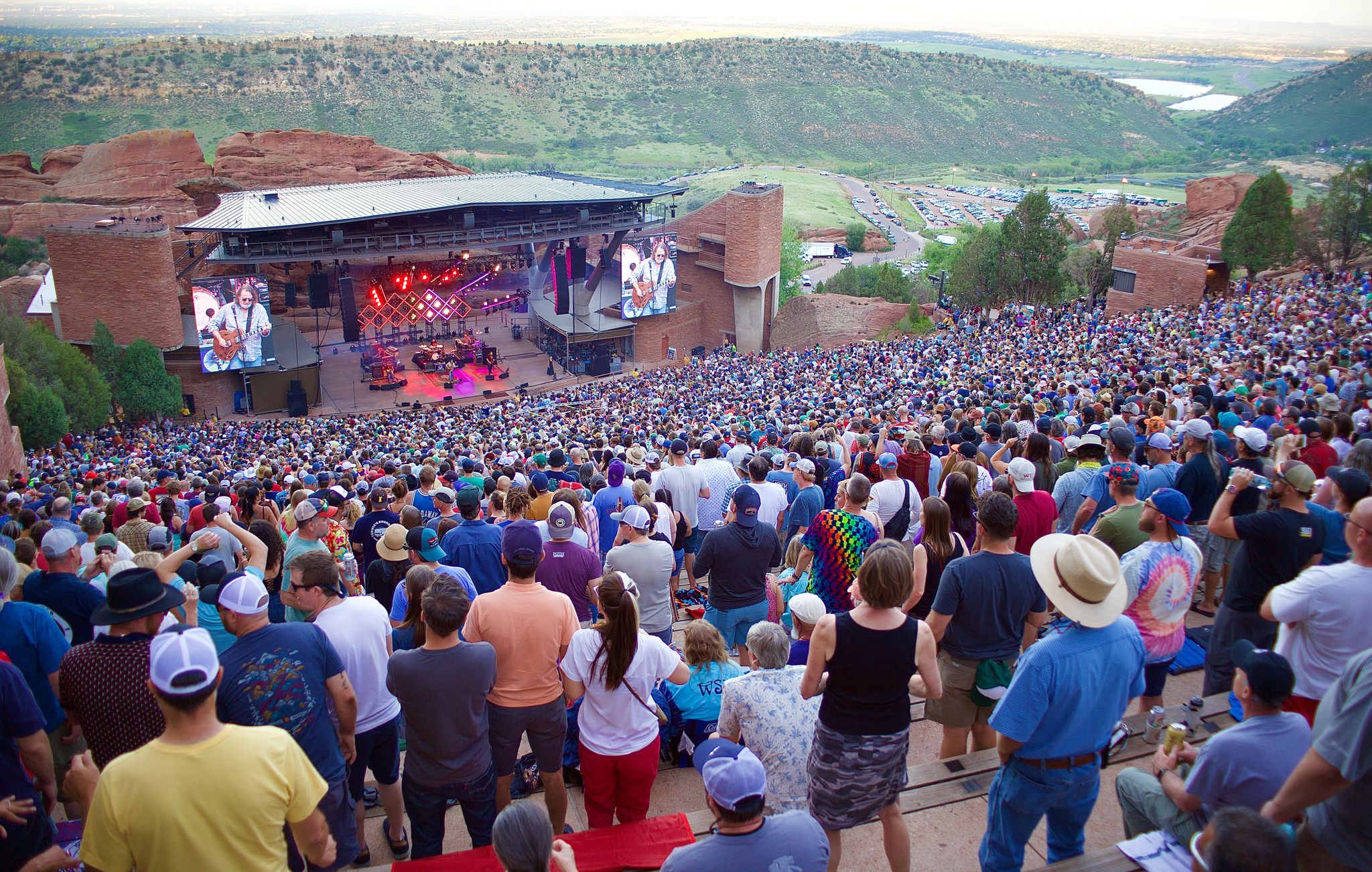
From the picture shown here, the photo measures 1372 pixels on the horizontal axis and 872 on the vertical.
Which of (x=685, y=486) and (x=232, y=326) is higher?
(x=685, y=486)

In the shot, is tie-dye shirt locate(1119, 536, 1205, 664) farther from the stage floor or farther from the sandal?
the stage floor

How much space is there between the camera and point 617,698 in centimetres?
426

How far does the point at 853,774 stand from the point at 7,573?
407cm

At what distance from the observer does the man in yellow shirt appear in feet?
9.05

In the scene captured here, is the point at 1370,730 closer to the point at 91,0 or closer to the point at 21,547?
the point at 21,547

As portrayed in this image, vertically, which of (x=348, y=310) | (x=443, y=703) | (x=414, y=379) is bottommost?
(x=414, y=379)

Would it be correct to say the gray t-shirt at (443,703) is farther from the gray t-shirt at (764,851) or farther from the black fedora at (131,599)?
the gray t-shirt at (764,851)

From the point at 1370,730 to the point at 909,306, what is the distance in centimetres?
4001

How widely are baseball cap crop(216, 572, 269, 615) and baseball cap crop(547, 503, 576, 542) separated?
6.72ft

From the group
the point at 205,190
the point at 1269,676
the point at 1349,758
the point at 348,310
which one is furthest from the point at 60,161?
the point at 1349,758

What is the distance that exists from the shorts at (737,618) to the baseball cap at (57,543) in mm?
3811

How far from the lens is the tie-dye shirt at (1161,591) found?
15.6ft

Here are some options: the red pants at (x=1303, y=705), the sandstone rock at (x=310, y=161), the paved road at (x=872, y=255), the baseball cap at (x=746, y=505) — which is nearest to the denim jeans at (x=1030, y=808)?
the red pants at (x=1303, y=705)

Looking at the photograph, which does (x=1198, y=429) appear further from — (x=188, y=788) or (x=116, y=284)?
(x=116, y=284)
